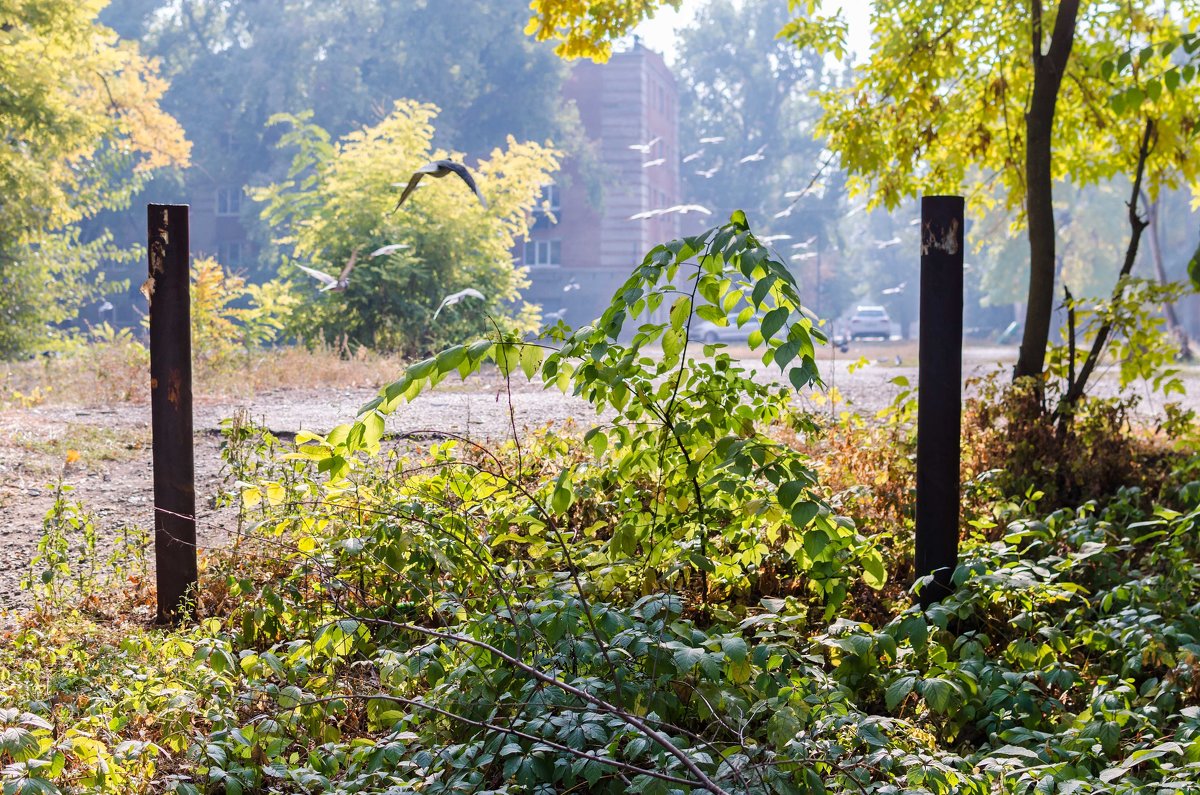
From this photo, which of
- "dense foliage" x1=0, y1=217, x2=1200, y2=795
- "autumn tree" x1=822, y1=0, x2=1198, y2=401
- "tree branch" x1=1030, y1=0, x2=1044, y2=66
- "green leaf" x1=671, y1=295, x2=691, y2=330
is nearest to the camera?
"dense foliage" x1=0, y1=217, x2=1200, y2=795

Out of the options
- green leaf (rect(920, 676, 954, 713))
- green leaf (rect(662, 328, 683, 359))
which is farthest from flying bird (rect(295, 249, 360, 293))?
green leaf (rect(920, 676, 954, 713))

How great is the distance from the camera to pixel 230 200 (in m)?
53.0

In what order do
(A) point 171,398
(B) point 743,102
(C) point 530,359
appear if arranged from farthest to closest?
(B) point 743,102
(A) point 171,398
(C) point 530,359

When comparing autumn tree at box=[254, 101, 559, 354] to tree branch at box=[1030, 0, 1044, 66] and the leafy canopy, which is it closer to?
the leafy canopy

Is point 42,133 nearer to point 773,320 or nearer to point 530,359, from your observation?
point 530,359

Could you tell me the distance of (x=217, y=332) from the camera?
47.0 feet

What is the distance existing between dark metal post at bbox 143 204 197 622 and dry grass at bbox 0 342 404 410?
636 cm

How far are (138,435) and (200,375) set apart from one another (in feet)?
12.9

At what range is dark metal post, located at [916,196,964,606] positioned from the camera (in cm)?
399

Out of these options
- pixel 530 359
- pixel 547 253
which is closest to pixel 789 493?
pixel 530 359

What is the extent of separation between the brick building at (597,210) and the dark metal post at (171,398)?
4531cm

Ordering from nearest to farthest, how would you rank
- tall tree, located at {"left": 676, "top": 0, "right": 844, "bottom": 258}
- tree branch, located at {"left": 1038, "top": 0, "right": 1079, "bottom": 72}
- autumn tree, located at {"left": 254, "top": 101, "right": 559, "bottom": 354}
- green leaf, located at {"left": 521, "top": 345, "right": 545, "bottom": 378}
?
1. green leaf, located at {"left": 521, "top": 345, "right": 545, "bottom": 378}
2. tree branch, located at {"left": 1038, "top": 0, "right": 1079, "bottom": 72}
3. autumn tree, located at {"left": 254, "top": 101, "right": 559, "bottom": 354}
4. tall tree, located at {"left": 676, "top": 0, "right": 844, "bottom": 258}

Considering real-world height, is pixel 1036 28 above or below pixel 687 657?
above

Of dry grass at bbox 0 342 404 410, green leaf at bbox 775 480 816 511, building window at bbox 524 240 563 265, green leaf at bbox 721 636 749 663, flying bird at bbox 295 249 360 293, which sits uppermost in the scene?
building window at bbox 524 240 563 265
